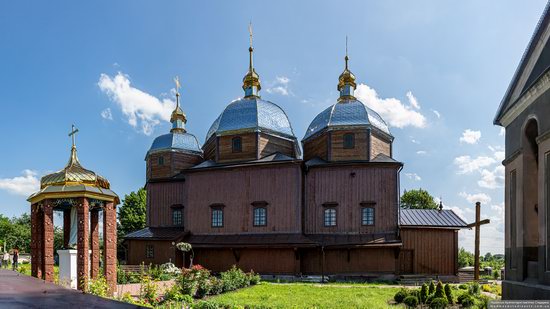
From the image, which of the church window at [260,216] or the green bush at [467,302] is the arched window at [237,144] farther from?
the green bush at [467,302]

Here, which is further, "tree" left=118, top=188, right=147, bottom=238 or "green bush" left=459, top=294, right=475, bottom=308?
"tree" left=118, top=188, right=147, bottom=238

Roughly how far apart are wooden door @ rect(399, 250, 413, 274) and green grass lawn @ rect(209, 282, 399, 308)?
5.96 m

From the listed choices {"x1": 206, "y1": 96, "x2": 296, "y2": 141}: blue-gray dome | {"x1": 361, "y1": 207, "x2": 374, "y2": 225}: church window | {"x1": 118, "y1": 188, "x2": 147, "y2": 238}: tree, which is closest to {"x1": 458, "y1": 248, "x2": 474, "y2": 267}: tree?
{"x1": 361, "y1": 207, "x2": 374, "y2": 225}: church window

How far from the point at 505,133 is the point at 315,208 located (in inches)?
448

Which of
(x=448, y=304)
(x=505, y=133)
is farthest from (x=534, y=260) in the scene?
(x=505, y=133)

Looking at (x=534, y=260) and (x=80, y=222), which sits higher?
(x=80, y=222)

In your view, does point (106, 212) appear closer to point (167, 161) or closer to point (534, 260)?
point (534, 260)

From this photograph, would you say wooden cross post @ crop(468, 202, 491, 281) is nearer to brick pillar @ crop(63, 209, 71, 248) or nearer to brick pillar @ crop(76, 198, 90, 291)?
brick pillar @ crop(76, 198, 90, 291)

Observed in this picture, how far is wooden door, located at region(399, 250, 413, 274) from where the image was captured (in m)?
20.7

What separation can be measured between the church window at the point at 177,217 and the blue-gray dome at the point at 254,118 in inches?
241

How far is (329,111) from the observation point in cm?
2286

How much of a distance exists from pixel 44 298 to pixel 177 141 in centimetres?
2598

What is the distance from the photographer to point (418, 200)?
1650 inches

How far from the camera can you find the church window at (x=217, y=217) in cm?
2194
